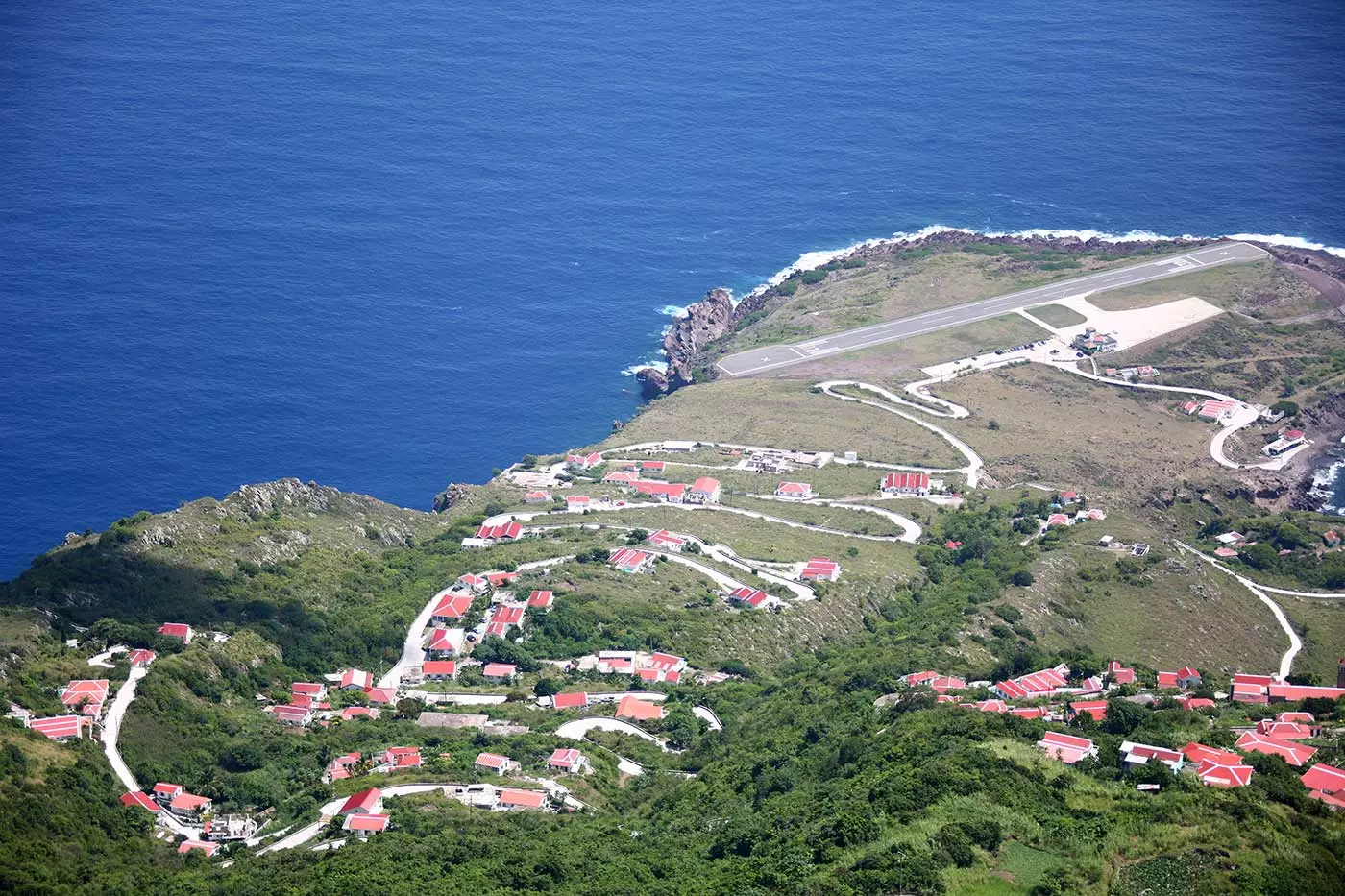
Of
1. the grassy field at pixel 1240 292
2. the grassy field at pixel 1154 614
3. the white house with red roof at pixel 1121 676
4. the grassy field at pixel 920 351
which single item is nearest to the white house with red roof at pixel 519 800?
the white house with red roof at pixel 1121 676

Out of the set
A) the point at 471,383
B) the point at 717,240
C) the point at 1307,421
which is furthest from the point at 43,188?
the point at 1307,421

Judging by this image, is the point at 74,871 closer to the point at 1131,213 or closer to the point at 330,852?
the point at 330,852

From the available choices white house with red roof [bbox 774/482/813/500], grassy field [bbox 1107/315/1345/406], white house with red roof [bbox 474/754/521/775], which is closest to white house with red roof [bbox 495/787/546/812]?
white house with red roof [bbox 474/754/521/775]

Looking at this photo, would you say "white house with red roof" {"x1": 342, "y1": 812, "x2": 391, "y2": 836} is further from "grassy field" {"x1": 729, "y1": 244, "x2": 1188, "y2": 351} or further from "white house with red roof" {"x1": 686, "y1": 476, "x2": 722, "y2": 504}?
"grassy field" {"x1": 729, "y1": 244, "x2": 1188, "y2": 351}

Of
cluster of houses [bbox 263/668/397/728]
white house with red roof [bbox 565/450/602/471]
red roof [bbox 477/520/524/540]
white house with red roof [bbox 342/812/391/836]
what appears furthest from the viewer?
white house with red roof [bbox 565/450/602/471]

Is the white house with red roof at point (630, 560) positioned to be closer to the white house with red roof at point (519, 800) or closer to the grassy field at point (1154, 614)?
the grassy field at point (1154, 614)

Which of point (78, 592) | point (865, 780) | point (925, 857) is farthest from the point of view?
point (78, 592)

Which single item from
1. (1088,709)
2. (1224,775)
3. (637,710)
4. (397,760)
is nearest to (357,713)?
(397,760)
